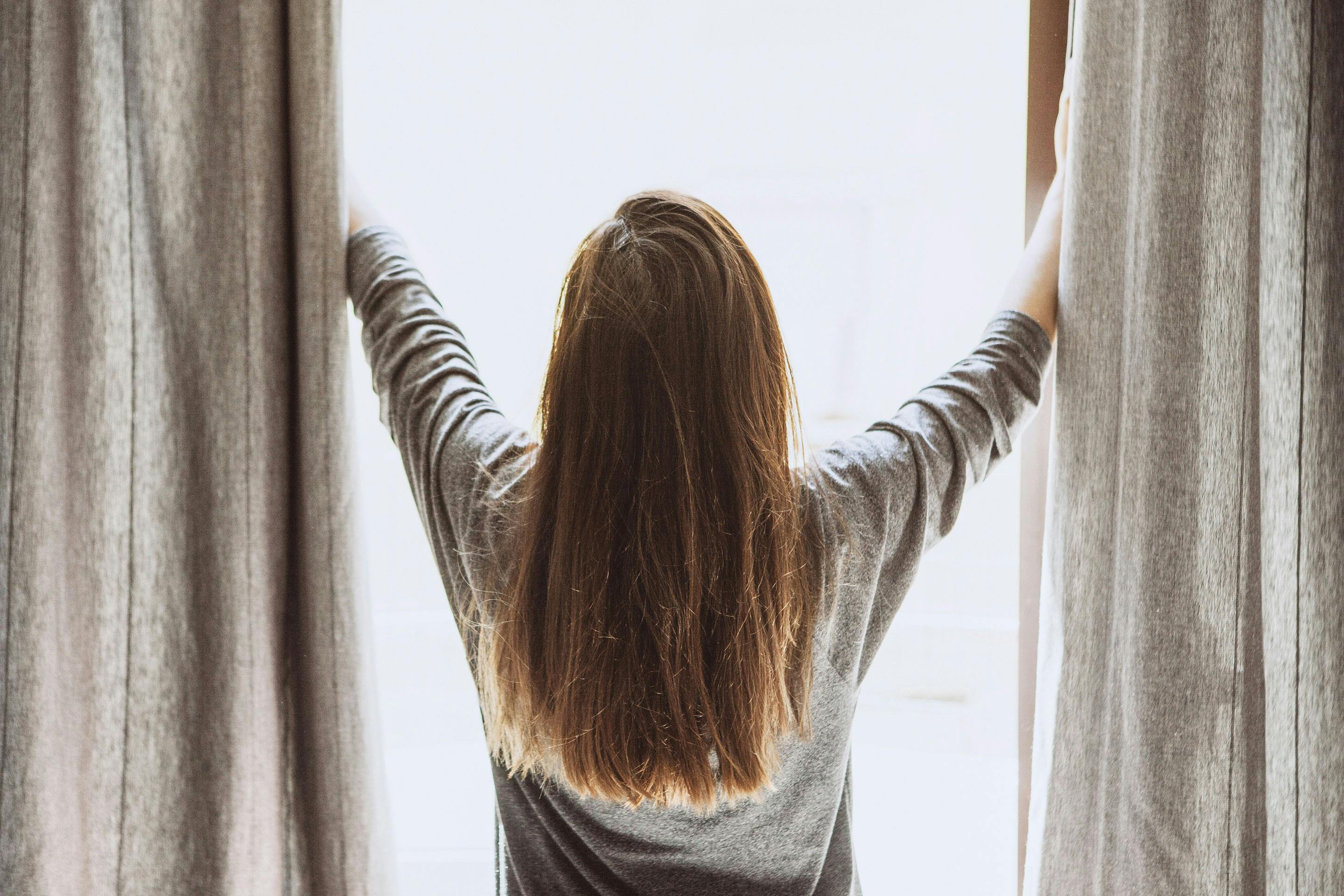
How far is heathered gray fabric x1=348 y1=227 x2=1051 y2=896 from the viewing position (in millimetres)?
769

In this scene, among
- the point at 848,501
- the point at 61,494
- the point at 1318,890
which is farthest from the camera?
the point at 61,494

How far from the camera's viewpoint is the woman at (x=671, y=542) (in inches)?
27.8

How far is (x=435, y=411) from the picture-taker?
806 mm

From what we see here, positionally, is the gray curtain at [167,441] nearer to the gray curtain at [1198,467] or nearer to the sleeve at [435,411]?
the sleeve at [435,411]

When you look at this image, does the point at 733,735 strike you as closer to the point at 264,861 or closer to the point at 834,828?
the point at 834,828

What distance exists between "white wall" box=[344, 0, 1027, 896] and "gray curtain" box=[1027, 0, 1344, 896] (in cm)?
24

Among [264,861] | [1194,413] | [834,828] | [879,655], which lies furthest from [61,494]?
[1194,413]

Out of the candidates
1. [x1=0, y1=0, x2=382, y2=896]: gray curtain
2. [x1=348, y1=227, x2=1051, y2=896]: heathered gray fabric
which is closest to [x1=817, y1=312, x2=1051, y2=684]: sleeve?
[x1=348, y1=227, x2=1051, y2=896]: heathered gray fabric

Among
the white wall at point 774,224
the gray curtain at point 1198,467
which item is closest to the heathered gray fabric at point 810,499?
the gray curtain at point 1198,467

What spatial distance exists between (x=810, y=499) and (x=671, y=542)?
0.45ft

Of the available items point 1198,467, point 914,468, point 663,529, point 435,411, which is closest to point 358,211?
point 435,411

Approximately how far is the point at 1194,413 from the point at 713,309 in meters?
0.47

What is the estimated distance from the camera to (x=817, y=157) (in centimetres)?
107

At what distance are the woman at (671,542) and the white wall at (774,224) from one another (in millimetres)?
284
